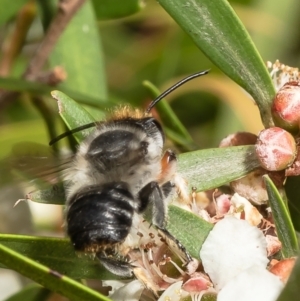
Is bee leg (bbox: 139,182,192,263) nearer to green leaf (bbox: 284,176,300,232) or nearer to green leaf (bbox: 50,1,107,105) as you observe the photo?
green leaf (bbox: 284,176,300,232)

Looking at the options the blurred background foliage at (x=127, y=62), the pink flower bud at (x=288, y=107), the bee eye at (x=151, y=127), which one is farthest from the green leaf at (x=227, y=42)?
the blurred background foliage at (x=127, y=62)

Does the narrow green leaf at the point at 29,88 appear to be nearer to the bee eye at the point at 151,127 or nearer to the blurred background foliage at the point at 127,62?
the blurred background foliage at the point at 127,62

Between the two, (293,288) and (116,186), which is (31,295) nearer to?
(116,186)

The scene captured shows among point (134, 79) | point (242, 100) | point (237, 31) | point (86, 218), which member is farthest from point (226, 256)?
point (134, 79)

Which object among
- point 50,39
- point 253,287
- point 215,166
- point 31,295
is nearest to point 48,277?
point 253,287

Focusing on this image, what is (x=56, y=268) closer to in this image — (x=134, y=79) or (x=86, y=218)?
(x=86, y=218)

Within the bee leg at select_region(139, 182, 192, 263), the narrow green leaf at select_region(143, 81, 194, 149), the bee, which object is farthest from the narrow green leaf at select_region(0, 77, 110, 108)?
the bee leg at select_region(139, 182, 192, 263)
